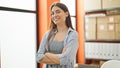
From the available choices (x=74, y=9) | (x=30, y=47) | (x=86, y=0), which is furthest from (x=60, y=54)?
(x=74, y=9)

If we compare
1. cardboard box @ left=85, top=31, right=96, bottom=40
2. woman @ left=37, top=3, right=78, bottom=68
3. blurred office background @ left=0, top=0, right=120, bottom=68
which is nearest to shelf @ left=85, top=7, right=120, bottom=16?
blurred office background @ left=0, top=0, right=120, bottom=68

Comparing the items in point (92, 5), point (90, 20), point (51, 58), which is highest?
point (92, 5)

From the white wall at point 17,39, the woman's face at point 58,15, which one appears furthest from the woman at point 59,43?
the white wall at point 17,39

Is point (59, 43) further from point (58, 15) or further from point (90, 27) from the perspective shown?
point (90, 27)

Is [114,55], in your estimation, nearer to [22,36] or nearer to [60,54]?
[22,36]

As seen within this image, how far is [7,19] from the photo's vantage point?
2.63 metres

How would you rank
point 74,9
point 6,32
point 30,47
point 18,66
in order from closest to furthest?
1. point 6,32
2. point 18,66
3. point 30,47
4. point 74,9

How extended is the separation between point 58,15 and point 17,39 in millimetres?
1247

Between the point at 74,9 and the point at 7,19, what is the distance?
179 cm

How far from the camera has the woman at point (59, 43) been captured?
5.23 feet

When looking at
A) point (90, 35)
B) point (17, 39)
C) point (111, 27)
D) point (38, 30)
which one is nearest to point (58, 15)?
point (17, 39)

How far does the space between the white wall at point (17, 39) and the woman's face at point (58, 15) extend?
Result: 107 cm

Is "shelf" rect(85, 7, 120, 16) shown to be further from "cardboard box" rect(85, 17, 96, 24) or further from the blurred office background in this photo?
"cardboard box" rect(85, 17, 96, 24)

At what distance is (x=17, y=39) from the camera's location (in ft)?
9.09
